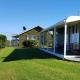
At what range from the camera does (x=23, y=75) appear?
501 inches

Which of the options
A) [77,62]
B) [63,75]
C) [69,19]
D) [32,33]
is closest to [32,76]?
[63,75]

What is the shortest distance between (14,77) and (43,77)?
132cm

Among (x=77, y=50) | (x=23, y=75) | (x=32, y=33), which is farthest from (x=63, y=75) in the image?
(x=32, y=33)

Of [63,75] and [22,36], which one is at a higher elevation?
[22,36]

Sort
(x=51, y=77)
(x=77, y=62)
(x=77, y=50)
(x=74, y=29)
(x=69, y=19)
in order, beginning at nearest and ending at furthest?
(x=51, y=77), (x=77, y=62), (x=69, y=19), (x=77, y=50), (x=74, y=29)

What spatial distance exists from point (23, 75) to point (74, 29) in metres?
13.1

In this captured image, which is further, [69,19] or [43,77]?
[69,19]

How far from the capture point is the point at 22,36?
54.6m

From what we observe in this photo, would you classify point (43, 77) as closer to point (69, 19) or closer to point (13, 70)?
point (13, 70)

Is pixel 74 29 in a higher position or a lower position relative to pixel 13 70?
higher

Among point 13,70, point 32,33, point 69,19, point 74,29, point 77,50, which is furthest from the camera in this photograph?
point 32,33

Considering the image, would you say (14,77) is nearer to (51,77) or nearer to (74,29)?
(51,77)

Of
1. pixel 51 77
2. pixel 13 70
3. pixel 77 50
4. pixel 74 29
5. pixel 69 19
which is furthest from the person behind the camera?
pixel 74 29

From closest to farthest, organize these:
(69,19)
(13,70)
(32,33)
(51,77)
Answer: (51,77), (13,70), (69,19), (32,33)
